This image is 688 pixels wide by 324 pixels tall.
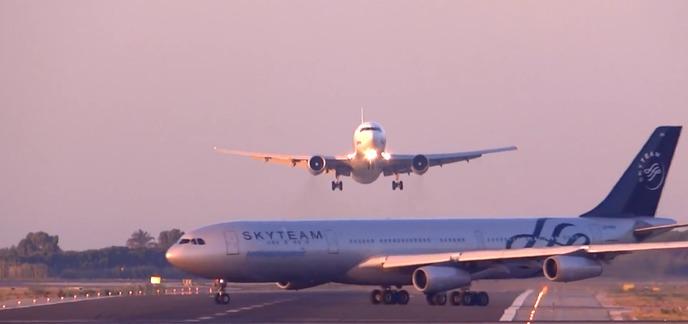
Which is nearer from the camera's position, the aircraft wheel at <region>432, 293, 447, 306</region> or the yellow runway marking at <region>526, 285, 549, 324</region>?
the yellow runway marking at <region>526, 285, 549, 324</region>

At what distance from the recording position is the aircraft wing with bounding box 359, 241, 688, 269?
55.2 metres

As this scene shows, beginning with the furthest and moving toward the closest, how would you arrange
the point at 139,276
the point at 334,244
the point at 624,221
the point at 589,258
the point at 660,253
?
the point at 139,276 < the point at 660,253 < the point at 624,221 < the point at 334,244 < the point at 589,258

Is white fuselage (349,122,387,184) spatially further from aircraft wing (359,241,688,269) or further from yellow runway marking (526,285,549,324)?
aircraft wing (359,241,688,269)

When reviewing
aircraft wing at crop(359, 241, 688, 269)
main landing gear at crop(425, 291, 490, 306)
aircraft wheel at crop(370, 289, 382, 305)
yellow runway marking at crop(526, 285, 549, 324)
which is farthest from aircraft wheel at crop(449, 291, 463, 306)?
aircraft wheel at crop(370, 289, 382, 305)

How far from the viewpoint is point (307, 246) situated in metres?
59.8

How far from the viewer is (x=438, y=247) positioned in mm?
62469

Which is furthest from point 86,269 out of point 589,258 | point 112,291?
point 589,258

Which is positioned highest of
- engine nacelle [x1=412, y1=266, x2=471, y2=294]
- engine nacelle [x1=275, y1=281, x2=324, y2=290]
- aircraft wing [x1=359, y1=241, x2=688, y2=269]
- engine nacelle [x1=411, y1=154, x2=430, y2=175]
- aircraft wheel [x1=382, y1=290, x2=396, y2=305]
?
engine nacelle [x1=411, y1=154, x2=430, y2=175]

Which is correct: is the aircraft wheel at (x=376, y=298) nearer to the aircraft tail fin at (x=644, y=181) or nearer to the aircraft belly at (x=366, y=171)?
the aircraft tail fin at (x=644, y=181)

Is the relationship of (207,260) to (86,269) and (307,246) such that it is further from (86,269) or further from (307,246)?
(86,269)

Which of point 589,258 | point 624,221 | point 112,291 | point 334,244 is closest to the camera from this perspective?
point 589,258

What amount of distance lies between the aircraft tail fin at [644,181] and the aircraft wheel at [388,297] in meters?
10.5

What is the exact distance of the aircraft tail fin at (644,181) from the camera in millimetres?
64812

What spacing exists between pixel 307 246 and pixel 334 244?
1.32m
